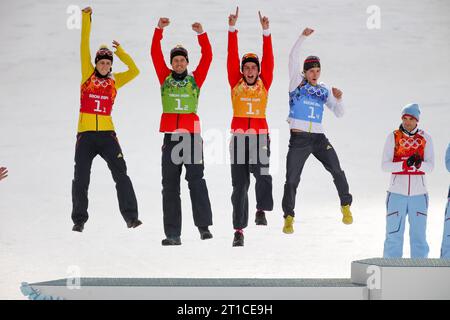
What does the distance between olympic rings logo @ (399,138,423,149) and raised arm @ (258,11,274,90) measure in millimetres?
1505

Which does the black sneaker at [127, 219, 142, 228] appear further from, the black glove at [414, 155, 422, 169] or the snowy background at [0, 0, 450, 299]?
the black glove at [414, 155, 422, 169]

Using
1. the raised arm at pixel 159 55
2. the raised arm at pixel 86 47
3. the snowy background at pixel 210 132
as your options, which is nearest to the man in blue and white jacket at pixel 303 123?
the snowy background at pixel 210 132

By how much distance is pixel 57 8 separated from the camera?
24.0 metres

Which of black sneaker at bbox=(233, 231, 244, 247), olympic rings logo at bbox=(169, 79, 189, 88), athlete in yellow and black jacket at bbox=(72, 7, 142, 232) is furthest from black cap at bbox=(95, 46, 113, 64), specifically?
black sneaker at bbox=(233, 231, 244, 247)

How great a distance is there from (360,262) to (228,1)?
16.5 metres

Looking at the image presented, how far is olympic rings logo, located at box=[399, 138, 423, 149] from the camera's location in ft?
34.8

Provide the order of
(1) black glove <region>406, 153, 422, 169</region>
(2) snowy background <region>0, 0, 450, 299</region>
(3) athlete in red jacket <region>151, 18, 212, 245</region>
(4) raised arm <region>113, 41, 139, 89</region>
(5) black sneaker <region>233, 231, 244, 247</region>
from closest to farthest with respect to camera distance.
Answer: (1) black glove <region>406, 153, 422, 169</region>
(3) athlete in red jacket <region>151, 18, 212, 245</region>
(5) black sneaker <region>233, 231, 244, 247</region>
(4) raised arm <region>113, 41, 139, 89</region>
(2) snowy background <region>0, 0, 450, 299</region>

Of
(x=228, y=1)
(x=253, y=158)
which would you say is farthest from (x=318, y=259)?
(x=228, y=1)

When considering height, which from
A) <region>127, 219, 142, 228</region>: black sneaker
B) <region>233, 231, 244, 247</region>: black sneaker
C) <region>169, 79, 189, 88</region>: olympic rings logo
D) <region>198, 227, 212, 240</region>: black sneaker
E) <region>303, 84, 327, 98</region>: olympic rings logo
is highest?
<region>169, 79, 189, 88</region>: olympic rings logo

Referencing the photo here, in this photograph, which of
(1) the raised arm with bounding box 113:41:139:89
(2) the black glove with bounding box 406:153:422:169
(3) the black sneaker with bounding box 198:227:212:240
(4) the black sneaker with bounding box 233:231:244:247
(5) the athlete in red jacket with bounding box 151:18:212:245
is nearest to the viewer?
(2) the black glove with bounding box 406:153:422:169

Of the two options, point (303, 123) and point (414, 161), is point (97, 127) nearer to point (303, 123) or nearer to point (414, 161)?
point (303, 123)

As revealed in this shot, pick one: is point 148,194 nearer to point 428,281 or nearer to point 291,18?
point 428,281

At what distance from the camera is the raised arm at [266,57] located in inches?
425

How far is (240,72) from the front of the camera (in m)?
10.9
